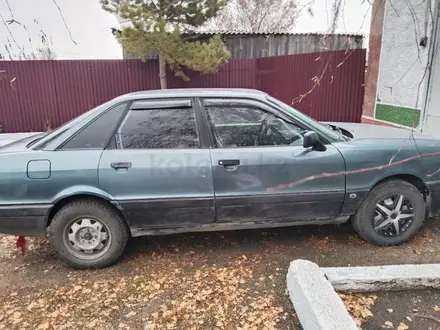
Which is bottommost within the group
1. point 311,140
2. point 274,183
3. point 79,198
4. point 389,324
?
point 389,324

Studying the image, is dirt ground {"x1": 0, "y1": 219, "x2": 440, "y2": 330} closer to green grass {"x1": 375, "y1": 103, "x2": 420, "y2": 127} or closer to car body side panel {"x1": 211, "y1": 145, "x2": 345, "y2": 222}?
car body side panel {"x1": 211, "y1": 145, "x2": 345, "y2": 222}

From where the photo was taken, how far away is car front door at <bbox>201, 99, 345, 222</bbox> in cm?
335

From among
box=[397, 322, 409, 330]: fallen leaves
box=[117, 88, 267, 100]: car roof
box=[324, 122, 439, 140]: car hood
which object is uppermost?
box=[117, 88, 267, 100]: car roof

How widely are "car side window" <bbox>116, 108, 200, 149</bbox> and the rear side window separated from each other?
0.10 meters

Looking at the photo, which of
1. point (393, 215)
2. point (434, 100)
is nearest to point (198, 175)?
point (393, 215)

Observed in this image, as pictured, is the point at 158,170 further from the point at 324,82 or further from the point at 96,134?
the point at 324,82

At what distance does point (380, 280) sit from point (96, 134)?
2754 millimetres

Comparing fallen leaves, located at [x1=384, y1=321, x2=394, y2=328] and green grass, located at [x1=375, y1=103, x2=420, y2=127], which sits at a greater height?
green grass, located at [x1=375, y1=103, x2=420, y2=127]

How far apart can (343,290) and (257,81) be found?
9371 millimetres

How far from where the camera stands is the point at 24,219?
3242mm

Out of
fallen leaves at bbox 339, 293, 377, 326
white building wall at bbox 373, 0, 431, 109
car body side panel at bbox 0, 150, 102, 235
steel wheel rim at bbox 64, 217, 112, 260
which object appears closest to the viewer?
fallen leaves at bbox 339, 293, 377, 326

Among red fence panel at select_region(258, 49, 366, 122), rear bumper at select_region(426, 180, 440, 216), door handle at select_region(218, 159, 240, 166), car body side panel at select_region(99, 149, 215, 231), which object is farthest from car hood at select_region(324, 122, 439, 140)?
red fence panel at select_region(258, 49, 366, 122)

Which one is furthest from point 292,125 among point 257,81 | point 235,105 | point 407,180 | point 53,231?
point 257,81

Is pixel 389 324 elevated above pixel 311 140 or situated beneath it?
situated beneath
